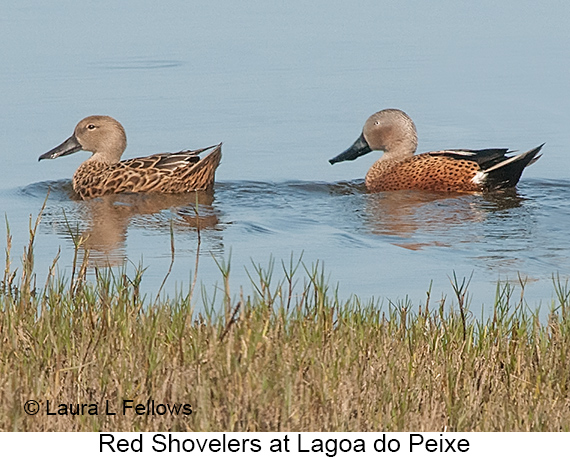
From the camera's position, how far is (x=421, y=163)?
937cm

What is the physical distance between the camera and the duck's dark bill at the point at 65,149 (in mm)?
9406

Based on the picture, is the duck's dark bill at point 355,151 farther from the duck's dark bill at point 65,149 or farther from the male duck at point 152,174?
the duck's dark bill at point 65,149

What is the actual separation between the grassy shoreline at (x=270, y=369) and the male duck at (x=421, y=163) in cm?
475

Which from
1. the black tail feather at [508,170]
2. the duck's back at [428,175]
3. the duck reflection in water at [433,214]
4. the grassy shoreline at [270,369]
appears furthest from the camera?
the duck's back at [428,175]

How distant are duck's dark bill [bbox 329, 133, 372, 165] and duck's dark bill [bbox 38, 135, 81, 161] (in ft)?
7.64

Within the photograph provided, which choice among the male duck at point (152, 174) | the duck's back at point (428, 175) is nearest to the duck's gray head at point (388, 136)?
the duck's back at point (428, 175)

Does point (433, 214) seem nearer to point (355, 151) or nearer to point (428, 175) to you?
point (428, 175)

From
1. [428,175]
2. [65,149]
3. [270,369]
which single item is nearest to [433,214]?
[428,175]

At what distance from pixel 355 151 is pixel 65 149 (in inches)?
104

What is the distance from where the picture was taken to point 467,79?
12.9 metres

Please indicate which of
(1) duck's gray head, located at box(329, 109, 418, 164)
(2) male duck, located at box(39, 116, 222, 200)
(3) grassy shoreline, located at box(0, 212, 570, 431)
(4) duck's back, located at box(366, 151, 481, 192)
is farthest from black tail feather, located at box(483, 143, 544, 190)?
(3) grassy shoreline, located at box(0, 212, 570, 431)

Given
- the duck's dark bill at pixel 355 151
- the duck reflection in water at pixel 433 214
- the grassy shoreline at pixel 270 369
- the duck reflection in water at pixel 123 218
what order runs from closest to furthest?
the grassy shoreline at pixel 270 369 < the duck reflection in water at pixel 123 218 < the duck reflection in water at pixel 433 214 < the duck's dark bill at pixel 355 151

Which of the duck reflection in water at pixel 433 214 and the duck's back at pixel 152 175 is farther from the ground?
the duck's back at pixel 152 175
